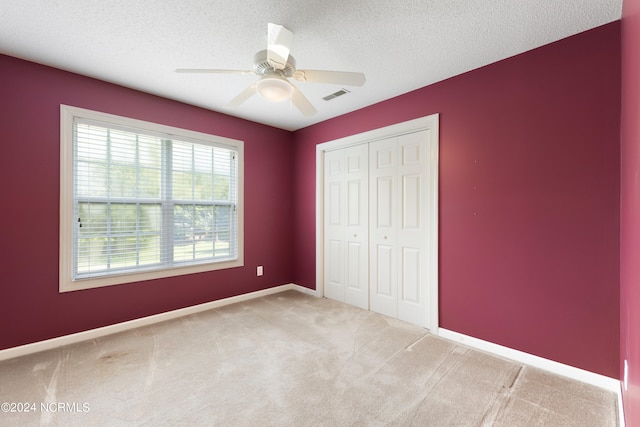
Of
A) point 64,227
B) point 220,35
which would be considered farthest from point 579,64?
point 64,227

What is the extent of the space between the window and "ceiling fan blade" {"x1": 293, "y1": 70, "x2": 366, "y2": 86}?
2024 mm

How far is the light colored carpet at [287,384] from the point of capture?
164 centimetres

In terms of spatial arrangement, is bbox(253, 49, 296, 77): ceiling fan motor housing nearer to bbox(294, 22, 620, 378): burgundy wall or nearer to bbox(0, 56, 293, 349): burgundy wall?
bbox(294, 22, 620, 378): burgundy wall

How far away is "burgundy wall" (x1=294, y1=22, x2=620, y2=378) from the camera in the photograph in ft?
6.24

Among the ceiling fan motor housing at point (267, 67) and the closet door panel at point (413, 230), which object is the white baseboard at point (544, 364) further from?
the ceiling fan motor housing at point (267, 67)

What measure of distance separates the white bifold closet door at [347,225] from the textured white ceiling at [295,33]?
46.5 inches

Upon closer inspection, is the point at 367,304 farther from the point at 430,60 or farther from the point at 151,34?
the point at 151,34

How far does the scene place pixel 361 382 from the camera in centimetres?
197

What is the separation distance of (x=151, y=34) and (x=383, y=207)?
105 inches

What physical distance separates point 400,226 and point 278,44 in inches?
87.1

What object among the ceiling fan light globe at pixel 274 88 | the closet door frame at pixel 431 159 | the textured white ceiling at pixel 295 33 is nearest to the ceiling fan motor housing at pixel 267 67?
the ceiling fan light globe at pixel 274 88

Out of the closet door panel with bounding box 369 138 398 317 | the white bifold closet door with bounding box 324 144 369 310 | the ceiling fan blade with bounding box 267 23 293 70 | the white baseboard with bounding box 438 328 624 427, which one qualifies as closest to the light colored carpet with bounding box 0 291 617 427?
the white baseboard with bounding box 438 328 624 427

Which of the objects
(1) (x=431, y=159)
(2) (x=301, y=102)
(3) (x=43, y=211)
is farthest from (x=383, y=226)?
(3) (x=43, y=211)

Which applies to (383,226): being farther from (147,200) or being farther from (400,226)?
(147,200)
